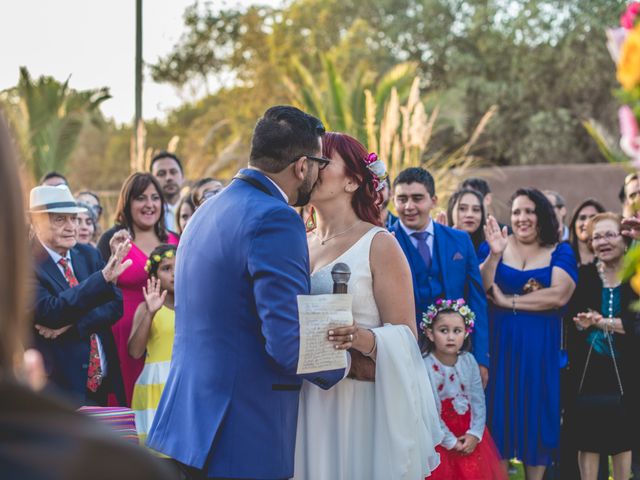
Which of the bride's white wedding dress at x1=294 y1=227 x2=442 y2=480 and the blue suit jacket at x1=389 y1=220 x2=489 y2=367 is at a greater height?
the blue suit jacket at x1=389 y1=220 x2=489 y2=367

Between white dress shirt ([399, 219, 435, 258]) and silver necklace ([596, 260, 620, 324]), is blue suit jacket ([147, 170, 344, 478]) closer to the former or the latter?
white dress shirt ([399, 219, 435, 258])

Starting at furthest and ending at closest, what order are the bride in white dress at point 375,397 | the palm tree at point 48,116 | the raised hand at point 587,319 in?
the palm tree at point 48,116
the raised hand at point 587,319
the bride in white dress at point 375,397

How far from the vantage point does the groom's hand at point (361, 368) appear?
13.8 feet

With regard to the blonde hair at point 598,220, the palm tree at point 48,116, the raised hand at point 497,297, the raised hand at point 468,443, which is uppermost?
the palm tree at point 48,116

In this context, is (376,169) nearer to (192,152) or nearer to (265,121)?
(265,121)

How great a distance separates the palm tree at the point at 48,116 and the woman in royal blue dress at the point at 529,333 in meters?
13.0

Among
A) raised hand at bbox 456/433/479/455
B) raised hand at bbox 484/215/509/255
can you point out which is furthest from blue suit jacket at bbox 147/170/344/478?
raised hand at bbox 484/215/509/255

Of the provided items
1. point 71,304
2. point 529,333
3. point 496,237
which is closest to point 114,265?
point 71,304

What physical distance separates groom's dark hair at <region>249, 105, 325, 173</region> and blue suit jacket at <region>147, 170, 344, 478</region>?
0.62 feet

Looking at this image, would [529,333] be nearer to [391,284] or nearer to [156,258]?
[156,258]

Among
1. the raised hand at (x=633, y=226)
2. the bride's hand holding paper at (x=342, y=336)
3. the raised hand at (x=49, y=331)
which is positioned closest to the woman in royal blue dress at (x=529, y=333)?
the raised hand at (x=633, y=226)

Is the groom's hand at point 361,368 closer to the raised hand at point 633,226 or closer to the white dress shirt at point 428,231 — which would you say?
the raised hand at point 633,226

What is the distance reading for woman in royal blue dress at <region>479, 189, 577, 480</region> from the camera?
276 inches

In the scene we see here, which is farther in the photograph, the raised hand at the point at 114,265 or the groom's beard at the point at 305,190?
the raised hand at the point at 114,265
